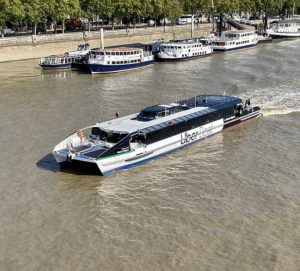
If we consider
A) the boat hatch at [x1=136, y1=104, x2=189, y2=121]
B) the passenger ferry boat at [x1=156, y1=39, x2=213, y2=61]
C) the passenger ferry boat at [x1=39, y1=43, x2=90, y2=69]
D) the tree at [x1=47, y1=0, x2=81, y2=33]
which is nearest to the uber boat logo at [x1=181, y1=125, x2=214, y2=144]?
the boat hatch at [x1=136, y1=104, x2=189, y2=121]

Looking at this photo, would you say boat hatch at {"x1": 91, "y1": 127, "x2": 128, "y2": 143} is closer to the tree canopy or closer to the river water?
the river water

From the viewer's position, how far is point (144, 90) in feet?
145

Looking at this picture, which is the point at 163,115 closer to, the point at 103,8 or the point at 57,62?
the point at 57,62

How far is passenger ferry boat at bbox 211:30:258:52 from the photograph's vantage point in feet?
247

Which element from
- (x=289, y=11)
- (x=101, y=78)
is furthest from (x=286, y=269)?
Answer: (x=289, y=11)

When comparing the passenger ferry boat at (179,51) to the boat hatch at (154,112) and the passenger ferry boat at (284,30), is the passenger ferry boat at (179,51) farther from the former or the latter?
the boat hatch at (154,112)

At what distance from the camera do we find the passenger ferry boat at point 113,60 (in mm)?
54344

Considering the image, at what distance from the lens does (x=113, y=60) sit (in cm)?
5525

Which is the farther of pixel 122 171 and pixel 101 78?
pixel 101 78

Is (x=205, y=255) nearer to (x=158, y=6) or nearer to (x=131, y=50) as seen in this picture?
(x=131, y=50)

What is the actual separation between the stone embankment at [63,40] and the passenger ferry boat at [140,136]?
125 feet

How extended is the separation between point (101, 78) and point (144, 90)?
31.1 ft

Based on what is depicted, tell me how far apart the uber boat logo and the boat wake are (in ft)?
24.0

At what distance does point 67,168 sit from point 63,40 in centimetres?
4960
